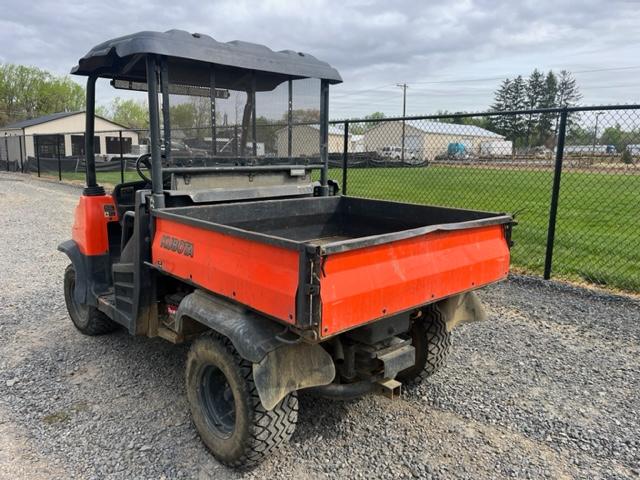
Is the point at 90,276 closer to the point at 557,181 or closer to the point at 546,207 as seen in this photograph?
the point at 557,181

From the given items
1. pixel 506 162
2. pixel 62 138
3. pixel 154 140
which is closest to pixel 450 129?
pixel 506 162

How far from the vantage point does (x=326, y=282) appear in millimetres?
2295

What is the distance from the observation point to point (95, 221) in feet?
13.7

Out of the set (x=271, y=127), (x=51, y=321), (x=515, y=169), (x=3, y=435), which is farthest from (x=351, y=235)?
(x=515, y=169)

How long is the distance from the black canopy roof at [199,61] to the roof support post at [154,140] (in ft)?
0.37

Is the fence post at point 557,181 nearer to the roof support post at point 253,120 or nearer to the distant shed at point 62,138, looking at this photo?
the roof support post at point 253,120

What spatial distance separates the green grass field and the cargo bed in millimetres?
1526

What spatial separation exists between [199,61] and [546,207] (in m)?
10.0

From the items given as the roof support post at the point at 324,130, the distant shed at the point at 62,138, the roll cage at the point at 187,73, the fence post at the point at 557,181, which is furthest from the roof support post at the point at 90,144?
the distant shed at the point at 62,138

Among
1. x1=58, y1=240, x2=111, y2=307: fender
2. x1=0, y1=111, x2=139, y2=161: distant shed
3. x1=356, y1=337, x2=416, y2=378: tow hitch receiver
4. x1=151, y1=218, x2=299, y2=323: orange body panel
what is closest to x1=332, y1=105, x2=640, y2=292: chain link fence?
x1=356, y1=337, x2=416, y2=378: tow hitch receiver

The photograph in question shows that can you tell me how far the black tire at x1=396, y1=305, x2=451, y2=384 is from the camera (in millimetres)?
3605

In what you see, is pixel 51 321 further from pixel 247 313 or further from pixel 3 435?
pixel 247 313

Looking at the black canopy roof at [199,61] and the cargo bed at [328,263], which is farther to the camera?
the black canopy roof at [199,61]

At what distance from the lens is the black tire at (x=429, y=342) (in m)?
3.61
